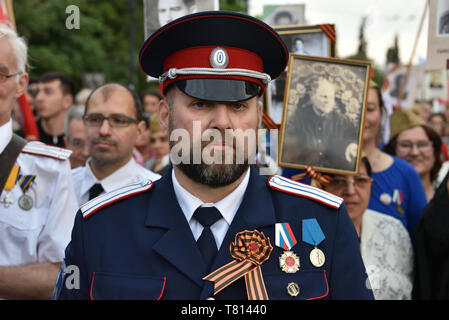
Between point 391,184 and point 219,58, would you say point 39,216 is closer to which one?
point 219,58

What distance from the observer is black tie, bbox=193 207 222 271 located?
2.15 meters

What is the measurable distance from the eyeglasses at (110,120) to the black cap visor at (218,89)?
172 centimetres

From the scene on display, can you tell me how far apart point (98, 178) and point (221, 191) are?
187cm

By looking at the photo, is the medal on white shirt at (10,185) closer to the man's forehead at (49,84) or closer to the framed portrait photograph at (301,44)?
the framed portrait photograph at (301,44)

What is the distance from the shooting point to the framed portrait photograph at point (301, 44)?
11.9ft

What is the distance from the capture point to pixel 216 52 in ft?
7.41

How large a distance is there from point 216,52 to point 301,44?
5.12 ft

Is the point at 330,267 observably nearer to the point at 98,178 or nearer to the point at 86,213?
the point at 86,213

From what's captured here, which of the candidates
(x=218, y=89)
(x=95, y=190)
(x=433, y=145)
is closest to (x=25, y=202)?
(x=95, y=190)

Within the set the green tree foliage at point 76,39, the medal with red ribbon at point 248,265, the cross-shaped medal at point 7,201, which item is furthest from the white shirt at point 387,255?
the green tree foliage at point 76,39

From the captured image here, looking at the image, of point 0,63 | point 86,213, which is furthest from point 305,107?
point 0,63

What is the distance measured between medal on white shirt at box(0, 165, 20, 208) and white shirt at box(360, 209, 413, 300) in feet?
7.31

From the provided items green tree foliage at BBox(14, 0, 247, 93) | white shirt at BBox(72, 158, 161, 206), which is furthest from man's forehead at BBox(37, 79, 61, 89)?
green tree foliage at BBox(14, 0, 247, 93)

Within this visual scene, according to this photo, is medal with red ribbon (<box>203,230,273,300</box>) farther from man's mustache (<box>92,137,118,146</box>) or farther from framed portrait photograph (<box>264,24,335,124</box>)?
man's mustache (<box>92,137,118,146</box>)
